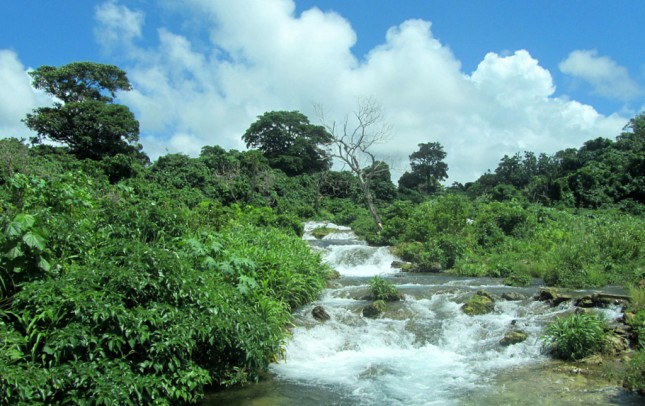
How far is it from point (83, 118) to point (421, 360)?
32.2 metres

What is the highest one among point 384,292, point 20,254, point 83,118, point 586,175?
point 83,118

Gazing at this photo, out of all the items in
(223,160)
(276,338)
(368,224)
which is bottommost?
(276,338)

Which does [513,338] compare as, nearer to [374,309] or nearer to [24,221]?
[374,309]

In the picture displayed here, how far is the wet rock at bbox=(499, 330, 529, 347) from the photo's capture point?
29.6 ft

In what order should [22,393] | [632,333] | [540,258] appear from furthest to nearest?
[540,258]
[632,333]
[22,393]

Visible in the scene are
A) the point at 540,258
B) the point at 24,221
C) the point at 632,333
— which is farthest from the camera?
the point at 540,258

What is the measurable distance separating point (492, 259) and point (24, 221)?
1653cm

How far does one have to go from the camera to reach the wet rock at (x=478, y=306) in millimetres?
11023

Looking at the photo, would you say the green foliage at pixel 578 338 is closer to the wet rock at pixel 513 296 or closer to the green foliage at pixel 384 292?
the wet rock at pixel 513 296

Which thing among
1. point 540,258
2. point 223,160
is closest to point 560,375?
point 540,258

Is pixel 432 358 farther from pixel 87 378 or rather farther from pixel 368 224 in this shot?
pixel 368 224

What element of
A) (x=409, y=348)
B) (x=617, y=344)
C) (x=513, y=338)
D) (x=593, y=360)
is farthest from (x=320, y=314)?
(x=617, y=344)

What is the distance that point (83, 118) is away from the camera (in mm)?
33688

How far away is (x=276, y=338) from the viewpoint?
7.70m
